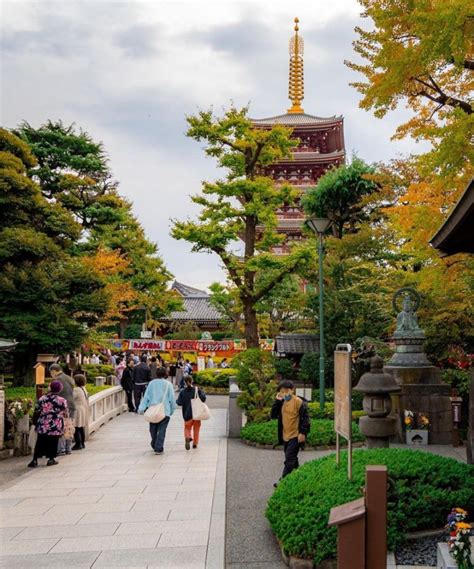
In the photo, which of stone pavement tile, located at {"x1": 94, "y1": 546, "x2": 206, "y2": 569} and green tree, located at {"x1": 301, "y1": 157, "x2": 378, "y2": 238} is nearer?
stone pavement tile, located at {"x1": 94, "y1": 546, "x2": 206, "y2": 569}

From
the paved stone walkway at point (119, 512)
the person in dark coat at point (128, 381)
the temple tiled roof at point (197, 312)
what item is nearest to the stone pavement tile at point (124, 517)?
the paved stone walkway at point (119, 512)

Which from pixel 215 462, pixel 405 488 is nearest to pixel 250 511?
pixel 405 488

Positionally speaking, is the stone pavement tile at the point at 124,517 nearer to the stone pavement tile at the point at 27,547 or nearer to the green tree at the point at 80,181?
the stone pavement tile at the point at 27,547

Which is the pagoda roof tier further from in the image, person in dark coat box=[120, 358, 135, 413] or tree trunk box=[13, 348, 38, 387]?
tree trunk box=[13, 348, 38, 387]

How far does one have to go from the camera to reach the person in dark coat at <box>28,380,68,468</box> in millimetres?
10992

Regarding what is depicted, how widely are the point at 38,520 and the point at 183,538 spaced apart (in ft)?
6.84

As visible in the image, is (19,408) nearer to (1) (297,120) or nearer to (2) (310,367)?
(2) (310,367)

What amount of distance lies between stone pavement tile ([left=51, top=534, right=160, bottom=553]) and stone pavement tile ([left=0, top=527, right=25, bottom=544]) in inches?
27.2

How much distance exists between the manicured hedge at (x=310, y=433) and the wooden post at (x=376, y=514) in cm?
831

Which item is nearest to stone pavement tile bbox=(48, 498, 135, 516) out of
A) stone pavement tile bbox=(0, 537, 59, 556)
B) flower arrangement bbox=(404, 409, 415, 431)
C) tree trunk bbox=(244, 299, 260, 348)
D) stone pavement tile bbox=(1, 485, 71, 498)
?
stone pavement tile bbox=(1, 485, 71, 498)

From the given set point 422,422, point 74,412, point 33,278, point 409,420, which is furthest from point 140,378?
point 422,422

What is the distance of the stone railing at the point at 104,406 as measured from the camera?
1600 centimetres

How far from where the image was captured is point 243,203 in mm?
23984

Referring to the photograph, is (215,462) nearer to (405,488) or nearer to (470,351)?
(405,488)
